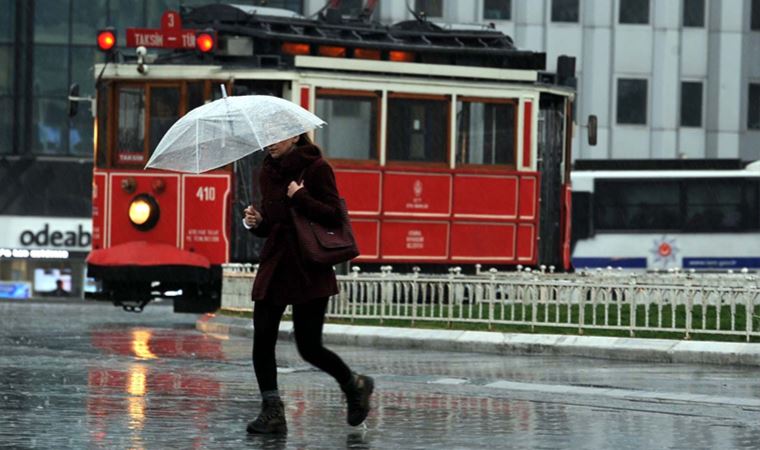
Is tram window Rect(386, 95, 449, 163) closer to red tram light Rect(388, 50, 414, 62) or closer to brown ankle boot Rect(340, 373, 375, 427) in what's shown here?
red tram light Rect(388, 50, 414, 62)

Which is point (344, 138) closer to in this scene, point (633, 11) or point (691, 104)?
point (633, 11)

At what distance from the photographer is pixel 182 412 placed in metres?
11.3

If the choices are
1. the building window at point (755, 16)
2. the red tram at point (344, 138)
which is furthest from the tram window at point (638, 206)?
the red tram at point (344, 138)

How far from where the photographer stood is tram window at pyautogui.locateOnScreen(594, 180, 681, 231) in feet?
145

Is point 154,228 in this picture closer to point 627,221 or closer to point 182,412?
point 182,412

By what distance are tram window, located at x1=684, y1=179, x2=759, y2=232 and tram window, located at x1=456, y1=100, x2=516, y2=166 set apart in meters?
18.7

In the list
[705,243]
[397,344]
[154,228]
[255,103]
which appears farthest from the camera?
[705,243]

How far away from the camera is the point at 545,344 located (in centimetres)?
1900

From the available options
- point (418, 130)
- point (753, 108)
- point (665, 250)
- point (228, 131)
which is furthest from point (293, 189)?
point (753, 108)

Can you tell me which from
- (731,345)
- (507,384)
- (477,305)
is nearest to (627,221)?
(477,305)

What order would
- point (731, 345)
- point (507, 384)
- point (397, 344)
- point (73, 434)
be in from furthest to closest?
point (397, 344) → point (731, 345) → point (507, 384) → point (73, 434)

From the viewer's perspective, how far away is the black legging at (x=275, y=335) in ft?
33.8

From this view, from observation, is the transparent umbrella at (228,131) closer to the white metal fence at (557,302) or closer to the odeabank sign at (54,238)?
the white metal fence at (557,302)

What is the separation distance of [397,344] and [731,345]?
4.02m
